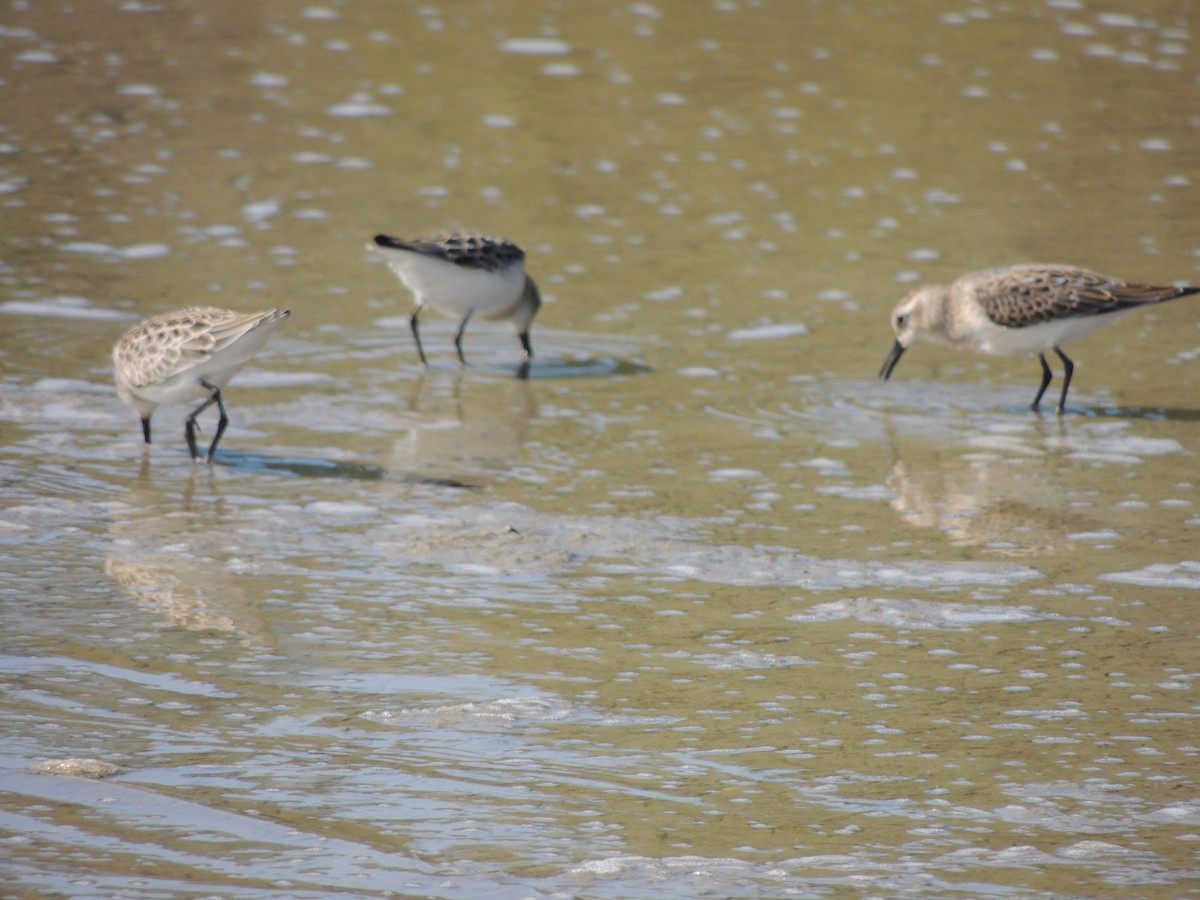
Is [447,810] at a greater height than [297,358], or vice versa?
[447,810]

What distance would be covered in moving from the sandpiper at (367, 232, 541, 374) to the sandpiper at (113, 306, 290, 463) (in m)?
1.83

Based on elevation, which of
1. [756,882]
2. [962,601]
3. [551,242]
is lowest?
[551,242]

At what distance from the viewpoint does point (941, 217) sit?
12.8m

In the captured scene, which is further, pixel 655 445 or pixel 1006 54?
pixel 1006 54

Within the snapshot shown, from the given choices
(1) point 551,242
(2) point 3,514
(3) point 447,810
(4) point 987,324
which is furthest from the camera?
(1) point 551,242

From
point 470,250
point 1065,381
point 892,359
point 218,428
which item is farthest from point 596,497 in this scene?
point 1065,381

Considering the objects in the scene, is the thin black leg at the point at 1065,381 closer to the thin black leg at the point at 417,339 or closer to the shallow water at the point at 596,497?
the shallow water at the point at 596,497

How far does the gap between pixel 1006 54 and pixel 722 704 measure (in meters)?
13.5

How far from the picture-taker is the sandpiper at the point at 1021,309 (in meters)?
9.42

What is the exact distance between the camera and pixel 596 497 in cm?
771

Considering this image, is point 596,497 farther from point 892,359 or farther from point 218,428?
point 892,359

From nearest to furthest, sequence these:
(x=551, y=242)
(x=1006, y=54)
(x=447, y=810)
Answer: (x=447, y=810)
(x=551, y=242)
(x=1006, y=54)

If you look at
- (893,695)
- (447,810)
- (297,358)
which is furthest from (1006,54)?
(447,810)

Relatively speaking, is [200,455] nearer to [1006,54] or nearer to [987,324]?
[987,324]
